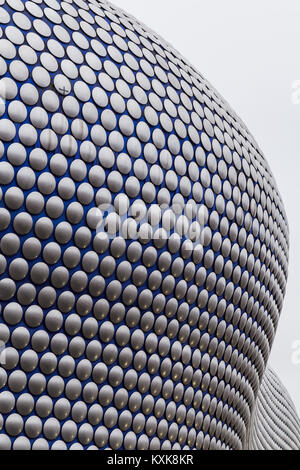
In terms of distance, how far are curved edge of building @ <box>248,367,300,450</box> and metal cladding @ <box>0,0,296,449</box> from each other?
1598 centimetres

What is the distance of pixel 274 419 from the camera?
1741 inches

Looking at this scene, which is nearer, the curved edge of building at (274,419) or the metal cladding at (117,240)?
the metal cladding at (117,240)

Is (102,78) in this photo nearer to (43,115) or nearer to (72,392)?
(43,115)

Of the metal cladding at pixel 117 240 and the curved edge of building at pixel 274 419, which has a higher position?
the metal cladding at pixel 117 240

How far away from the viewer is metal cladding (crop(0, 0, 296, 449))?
59.8 ft

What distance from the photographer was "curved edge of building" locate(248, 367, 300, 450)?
41.7m

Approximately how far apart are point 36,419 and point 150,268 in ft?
18.2

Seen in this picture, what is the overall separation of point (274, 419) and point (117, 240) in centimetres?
2822

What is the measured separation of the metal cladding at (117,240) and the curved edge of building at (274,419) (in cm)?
1598

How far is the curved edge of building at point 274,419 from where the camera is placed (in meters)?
41.7

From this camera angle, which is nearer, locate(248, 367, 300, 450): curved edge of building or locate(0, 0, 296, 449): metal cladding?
locate(0, 0, 296, 449): metal cladding

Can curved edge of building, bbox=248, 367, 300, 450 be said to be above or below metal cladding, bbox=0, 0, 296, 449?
below

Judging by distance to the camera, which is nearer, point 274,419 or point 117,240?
point 117,240
